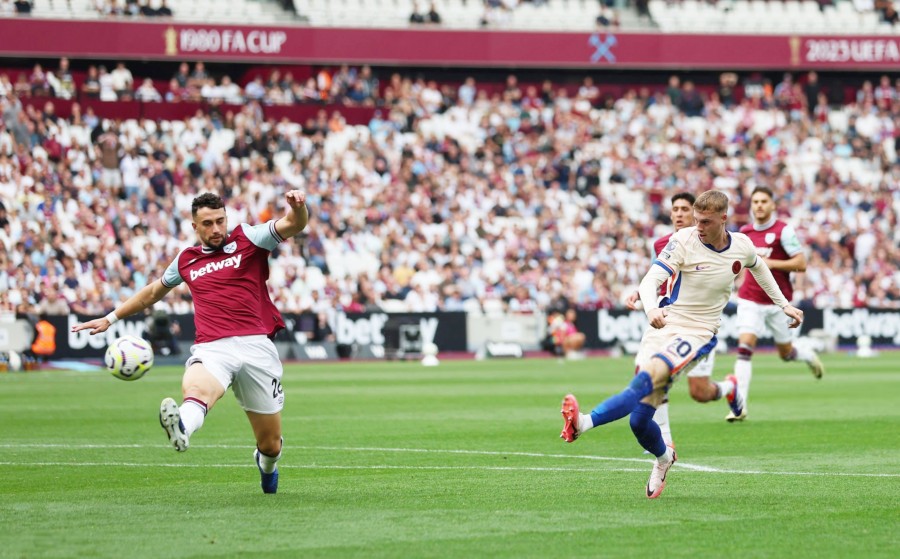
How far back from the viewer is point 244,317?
10180mm

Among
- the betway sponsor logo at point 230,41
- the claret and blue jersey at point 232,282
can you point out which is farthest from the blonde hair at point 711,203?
the betway sponsor logo at point 230,41

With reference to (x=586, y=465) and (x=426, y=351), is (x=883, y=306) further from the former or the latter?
(x=586, y=465)

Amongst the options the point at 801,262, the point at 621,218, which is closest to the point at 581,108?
the point at 621,218

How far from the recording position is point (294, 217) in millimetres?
9719

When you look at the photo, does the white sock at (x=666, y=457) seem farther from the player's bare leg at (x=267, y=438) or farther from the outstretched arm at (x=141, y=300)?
the outstretched arm at (x=141, y=300)

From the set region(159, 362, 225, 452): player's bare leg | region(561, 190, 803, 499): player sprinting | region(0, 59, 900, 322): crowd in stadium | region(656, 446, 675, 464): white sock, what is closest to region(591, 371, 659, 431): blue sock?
region(561, 190, 803, 499): player sprinting

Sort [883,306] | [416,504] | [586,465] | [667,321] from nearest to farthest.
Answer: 1. [416,504]
2. [667,321]
3. [586,465]
4. [883,306]

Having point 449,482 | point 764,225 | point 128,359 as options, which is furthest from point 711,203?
point 764,225

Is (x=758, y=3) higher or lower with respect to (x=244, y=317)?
higher

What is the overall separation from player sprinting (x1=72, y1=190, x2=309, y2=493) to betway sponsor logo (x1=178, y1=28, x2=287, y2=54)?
33.8 m

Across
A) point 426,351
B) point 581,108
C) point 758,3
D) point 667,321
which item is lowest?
point 426,351

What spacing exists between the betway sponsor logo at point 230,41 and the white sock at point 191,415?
35004mm

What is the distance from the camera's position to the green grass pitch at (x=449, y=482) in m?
8.01

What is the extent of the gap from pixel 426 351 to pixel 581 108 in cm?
1444
